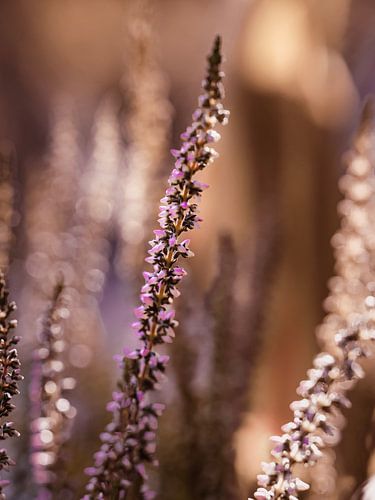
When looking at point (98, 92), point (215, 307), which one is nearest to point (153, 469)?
point (215, 307)

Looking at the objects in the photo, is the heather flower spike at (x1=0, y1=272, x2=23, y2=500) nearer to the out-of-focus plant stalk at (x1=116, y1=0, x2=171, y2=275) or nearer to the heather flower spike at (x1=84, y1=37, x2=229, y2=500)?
the heather flower spike at (x1=84, y1=37, x2=229, y2=500)

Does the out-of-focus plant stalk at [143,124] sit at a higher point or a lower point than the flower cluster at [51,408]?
higher

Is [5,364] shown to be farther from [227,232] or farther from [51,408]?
[227,232]

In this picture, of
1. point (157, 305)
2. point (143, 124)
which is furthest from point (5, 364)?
point (143, 124)

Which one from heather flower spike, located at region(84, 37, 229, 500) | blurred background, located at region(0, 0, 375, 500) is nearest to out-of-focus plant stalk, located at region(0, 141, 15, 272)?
blurred background, located at region(0, 0, 375, 500)

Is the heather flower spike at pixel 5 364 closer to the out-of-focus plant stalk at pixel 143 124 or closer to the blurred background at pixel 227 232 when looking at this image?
the blurred background at pixel 227 232

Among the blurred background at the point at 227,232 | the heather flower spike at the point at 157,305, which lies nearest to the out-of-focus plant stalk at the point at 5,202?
the blurred background at the point at 227,232
